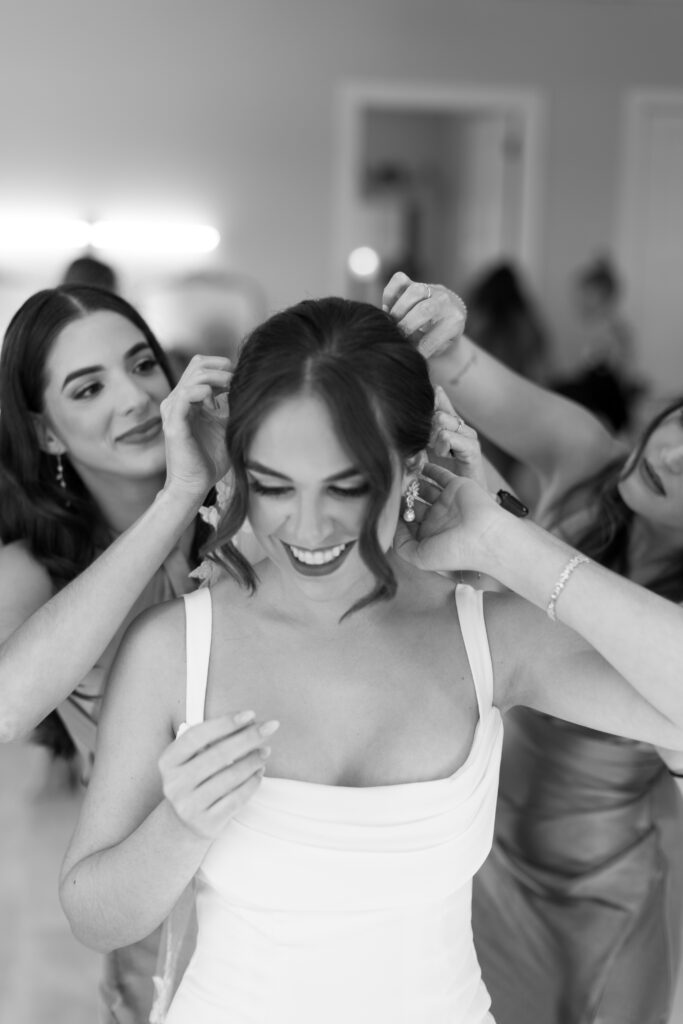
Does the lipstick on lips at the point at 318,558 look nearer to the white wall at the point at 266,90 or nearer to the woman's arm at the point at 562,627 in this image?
the woman's arm at the point at 562,627

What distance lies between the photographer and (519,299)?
476 cm

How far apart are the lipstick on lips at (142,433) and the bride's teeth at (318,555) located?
56cm

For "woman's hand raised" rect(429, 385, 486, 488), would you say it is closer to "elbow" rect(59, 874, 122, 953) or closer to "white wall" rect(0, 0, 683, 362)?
"elbow" rect(59, 874, 122, 953)

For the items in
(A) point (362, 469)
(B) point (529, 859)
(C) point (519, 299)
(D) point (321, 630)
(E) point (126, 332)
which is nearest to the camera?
(A) point (362, 469)

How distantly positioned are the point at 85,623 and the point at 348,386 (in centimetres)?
47

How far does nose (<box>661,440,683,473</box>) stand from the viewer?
5.33 feet

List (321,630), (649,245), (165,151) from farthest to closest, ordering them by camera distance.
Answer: (649,245) < (165,151) < (321,630)

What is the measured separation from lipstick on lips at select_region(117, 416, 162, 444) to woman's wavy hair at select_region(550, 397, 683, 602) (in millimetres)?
676

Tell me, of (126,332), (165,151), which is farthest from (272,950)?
(165,151)

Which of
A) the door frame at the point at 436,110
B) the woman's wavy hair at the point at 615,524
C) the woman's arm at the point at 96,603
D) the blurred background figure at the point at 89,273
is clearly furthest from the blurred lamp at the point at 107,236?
the woman's arm at the point at 96,603

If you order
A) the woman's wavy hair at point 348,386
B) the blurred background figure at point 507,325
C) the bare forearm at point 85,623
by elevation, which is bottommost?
the blurred background figure at point 507,325

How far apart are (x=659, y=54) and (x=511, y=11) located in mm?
805

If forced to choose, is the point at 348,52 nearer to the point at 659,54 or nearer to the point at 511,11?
the point at 511,11

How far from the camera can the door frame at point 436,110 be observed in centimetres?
556
